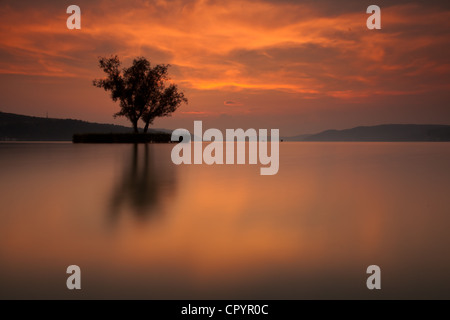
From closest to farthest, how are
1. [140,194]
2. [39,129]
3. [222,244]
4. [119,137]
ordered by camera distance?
[222,244]
[140,194]
[119,137]
[39,129]

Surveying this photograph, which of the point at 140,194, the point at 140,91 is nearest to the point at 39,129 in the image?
the point at 140,91

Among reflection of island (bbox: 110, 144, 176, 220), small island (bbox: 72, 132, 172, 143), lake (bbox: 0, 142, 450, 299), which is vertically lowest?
lake (bbox: 0, 142, 450, 299)

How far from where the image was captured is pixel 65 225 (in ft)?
18.6

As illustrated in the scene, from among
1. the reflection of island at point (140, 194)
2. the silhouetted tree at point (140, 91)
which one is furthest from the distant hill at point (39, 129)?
the reflection of island at point (140, 194)

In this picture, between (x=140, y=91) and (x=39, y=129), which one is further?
(x=39, y=129)

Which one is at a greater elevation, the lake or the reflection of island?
the reflection of island

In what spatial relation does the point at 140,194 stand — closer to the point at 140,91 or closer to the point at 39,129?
the point at 140,91

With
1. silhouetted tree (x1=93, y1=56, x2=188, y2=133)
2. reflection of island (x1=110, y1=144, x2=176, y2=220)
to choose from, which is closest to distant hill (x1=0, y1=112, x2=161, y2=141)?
silhouetted tree (x1=93, y1=56, x2=188, y2=133)

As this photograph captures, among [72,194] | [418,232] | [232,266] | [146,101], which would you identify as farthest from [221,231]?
[146,101]

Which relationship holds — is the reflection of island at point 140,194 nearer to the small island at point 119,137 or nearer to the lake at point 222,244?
the lake at point 222,244

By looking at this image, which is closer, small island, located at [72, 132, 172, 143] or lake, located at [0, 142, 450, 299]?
lake, located at [0, 142, 450, 299]

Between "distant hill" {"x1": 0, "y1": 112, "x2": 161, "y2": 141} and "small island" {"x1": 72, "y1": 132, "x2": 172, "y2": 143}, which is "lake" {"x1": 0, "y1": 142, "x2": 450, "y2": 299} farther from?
"distant hill" {"x1": 0, "y1": 112, "x2": 161, "y2": 141}

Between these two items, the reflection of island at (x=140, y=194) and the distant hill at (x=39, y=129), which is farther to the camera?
the distant hill at (x=39, y=129)

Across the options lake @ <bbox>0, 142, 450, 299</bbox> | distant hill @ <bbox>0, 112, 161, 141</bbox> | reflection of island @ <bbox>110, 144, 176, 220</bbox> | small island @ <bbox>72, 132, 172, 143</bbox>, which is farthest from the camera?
distant hill @ <bbox>0, 112, 161, 141</bbox>
